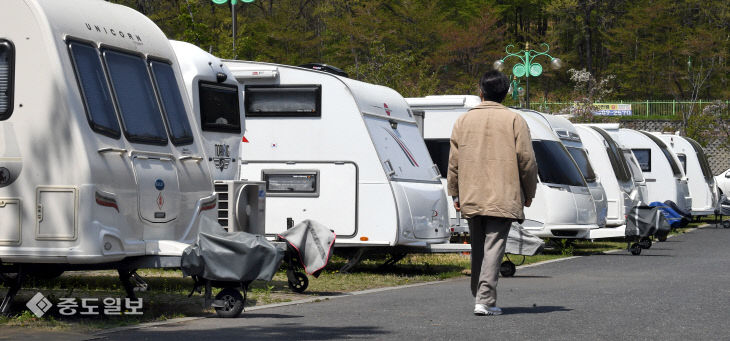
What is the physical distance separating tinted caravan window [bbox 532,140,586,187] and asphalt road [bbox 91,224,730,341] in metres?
5.42

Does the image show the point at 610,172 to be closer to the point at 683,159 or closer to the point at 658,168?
the point at 658,168

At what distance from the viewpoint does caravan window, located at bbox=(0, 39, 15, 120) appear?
8992 mm

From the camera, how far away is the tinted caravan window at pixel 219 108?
1316cm

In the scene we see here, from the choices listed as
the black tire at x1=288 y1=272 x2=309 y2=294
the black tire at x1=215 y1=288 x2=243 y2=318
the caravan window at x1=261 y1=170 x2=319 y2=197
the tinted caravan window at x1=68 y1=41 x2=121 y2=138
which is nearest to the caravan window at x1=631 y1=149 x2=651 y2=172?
the caravan window at x1=261 y1=170 x2=319 y2=197

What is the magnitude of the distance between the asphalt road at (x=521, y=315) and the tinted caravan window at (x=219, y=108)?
9.32 ft

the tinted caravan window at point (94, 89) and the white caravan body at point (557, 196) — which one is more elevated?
the tinted caravan window at point (94, 89)

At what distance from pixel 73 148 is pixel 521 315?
12.3 ft

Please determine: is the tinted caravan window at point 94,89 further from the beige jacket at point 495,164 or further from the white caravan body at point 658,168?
the white caravan body at point 658,168

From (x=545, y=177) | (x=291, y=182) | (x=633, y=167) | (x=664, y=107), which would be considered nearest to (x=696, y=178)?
(x=633, y=167)

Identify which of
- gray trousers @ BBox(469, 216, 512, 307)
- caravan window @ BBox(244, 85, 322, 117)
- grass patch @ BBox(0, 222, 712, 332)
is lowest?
grass patch @ BBox(0, 222, 712, 332)

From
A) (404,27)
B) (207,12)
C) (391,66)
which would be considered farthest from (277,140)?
(404,27)

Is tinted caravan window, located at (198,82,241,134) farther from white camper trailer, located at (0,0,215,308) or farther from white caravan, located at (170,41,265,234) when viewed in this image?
white camper trailer, located at (0,0,215,308)

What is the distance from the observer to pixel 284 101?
14.9 meters

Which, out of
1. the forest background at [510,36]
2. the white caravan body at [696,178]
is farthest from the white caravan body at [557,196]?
the forest background at [510,36]
